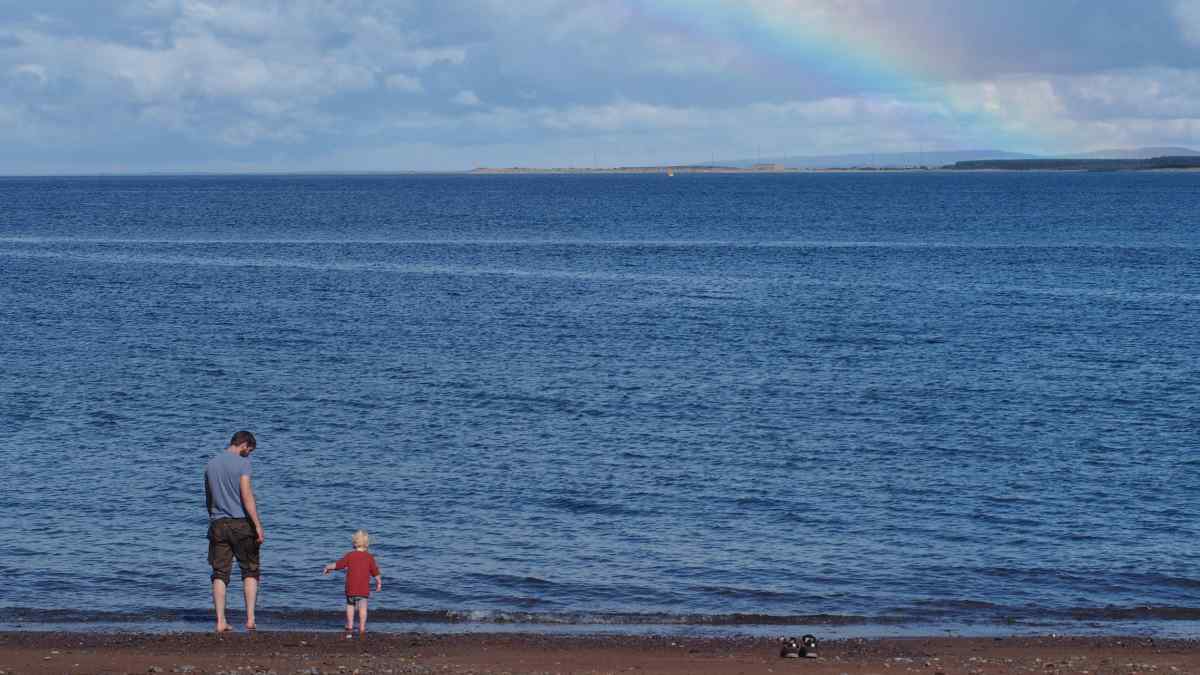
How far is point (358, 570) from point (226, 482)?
2052 millimetres

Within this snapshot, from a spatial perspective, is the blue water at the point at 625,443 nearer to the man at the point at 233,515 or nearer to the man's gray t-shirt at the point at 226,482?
the man at the point at 233,515

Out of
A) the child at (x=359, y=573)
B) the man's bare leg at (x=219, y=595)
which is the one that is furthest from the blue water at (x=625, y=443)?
the man's bare leg at (x=219, y=595)

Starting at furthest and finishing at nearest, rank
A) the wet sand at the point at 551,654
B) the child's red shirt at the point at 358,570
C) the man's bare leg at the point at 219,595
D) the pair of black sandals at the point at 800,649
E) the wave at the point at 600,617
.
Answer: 1. the wave at the point at 600,617
2. the child's red shirt at the point at 358,570
3. the man's bare leg at the point at 219,595
4. the pair of black sandals at the point at 800,649
5. the wet sand at the point at 551,654

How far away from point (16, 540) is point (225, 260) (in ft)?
220

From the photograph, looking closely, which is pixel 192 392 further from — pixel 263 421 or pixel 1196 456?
pixel 1196 456

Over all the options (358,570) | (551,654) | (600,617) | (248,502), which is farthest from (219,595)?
(600,617)

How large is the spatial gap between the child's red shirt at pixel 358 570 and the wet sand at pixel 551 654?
0.66 metres

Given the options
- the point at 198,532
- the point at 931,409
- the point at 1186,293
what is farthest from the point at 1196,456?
the point at 1186,293

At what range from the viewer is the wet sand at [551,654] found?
15.2m

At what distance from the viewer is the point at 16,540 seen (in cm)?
2441

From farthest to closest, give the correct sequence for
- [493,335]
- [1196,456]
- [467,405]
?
1. [493,335]
2. [467,405]
3. [1196,456]

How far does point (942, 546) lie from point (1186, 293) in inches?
1923

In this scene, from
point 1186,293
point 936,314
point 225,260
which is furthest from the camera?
point 225,260

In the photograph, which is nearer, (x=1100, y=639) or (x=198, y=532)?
(x=1100, y=639)
